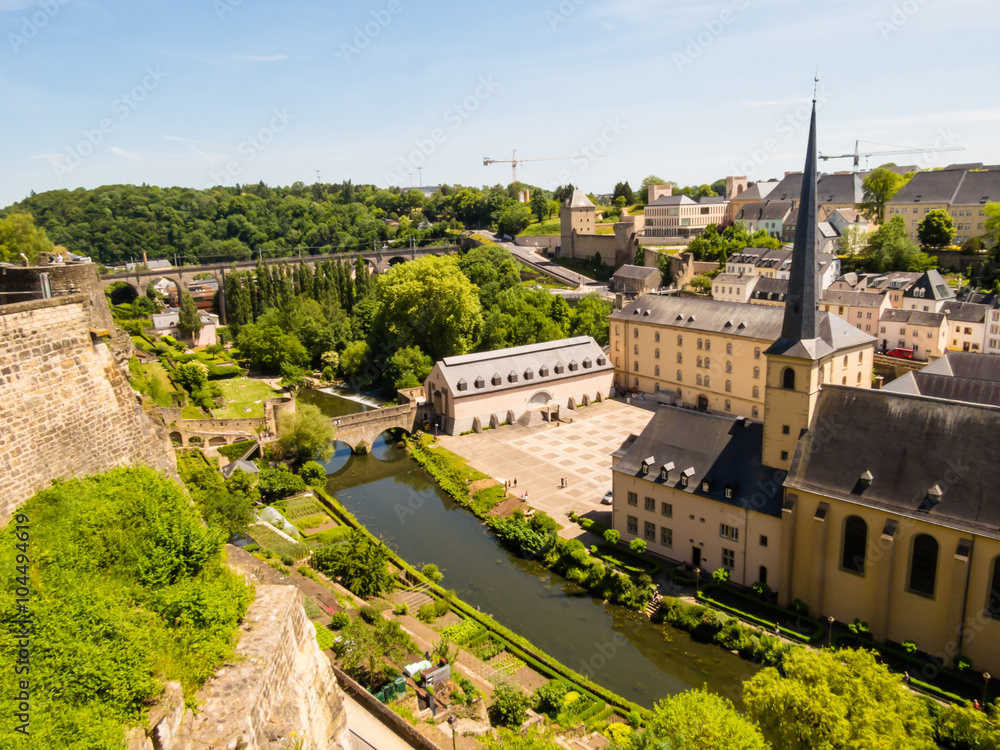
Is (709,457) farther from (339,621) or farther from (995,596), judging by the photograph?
(339,621)

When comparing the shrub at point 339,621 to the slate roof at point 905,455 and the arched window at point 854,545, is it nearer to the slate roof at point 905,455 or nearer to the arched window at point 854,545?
the slate roof at point 905,455

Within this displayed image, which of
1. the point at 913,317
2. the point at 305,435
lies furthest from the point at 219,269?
the point at 913,317

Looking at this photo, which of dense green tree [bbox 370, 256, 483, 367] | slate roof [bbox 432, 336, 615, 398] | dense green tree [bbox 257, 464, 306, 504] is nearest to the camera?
dense green tree [bbox 257, 464, 306, 504]

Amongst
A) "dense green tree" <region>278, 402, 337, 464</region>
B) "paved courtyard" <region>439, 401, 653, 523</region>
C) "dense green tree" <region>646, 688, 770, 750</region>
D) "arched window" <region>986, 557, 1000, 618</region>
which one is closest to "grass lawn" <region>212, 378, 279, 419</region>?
"dense green tree" <region>278, 402, 337, 464</region>

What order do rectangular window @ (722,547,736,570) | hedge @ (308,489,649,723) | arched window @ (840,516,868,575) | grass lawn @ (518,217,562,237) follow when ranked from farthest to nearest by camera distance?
grass lawn @ (518,217,562,237), rectangular window @ (722,547,736,570), arched window @ (840,516,868,575), hedge @ (308,489,649,723)

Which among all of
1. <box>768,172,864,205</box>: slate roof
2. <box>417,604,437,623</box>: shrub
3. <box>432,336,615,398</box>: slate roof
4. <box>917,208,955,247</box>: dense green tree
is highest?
<box>768,172,864,205</box>: slate roof

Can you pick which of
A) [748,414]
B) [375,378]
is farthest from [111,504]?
[375,378]

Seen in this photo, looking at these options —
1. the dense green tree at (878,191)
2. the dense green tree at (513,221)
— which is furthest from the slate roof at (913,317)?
the dense green tree at (513,221)

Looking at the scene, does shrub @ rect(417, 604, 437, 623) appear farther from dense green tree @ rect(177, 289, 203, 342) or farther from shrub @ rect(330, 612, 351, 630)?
dense green tree @ rect(177, 289, 203, 342)
